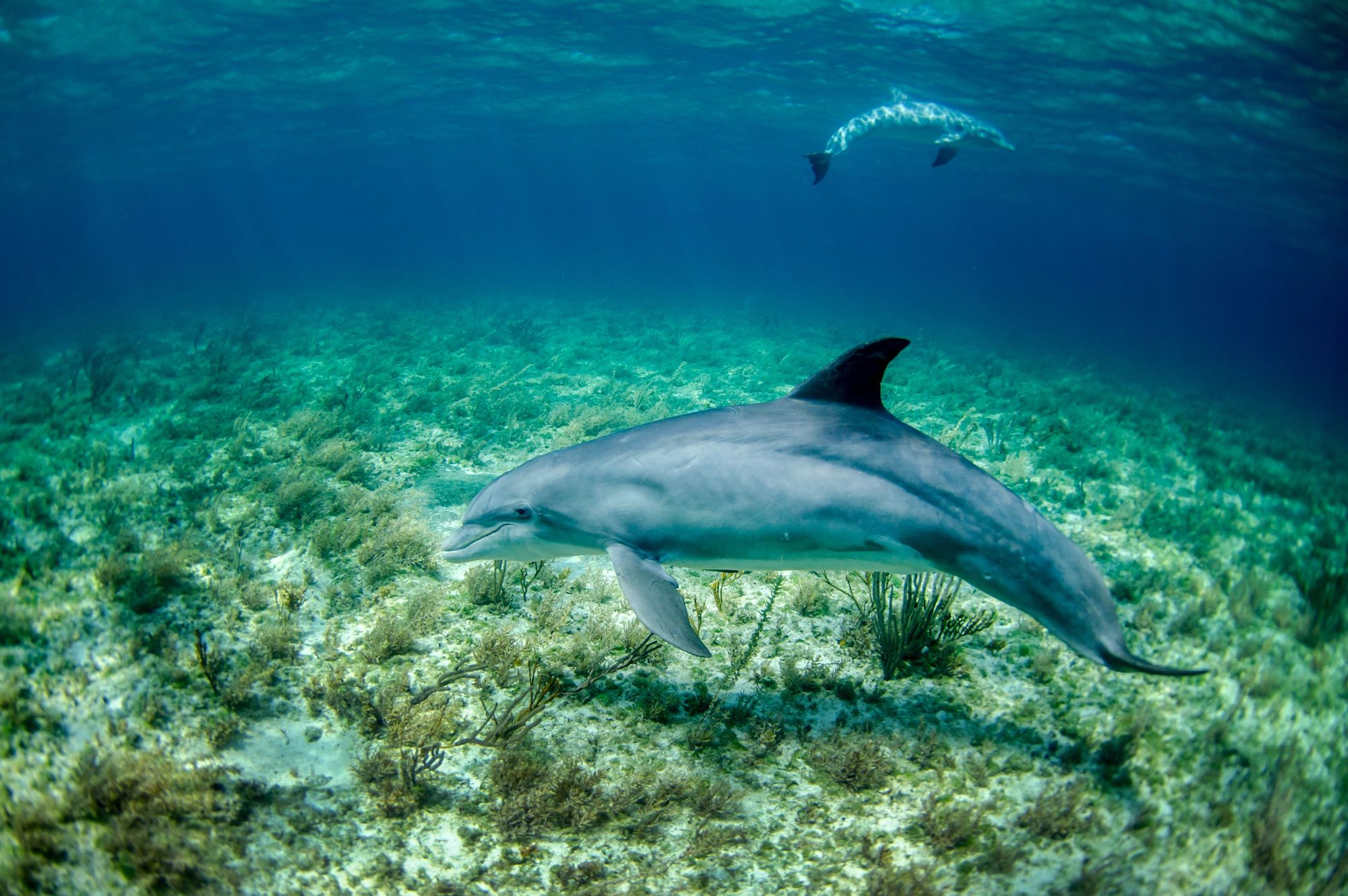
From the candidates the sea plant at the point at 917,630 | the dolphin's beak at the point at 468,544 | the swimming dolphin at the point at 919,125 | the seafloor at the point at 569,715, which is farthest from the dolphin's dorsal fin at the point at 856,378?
the swimming dolphin at the point at 919,125

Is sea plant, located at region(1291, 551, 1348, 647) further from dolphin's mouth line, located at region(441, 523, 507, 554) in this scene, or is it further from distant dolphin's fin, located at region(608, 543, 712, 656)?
dolphin's mouth line, located at region(441, 523, 507, 554)

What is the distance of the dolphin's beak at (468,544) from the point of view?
4.20 metres

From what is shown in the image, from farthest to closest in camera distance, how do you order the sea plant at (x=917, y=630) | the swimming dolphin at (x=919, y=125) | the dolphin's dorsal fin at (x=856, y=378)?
the swimming dolphin at (x=919, y=125)
the sea plant at (x=917, y=630)
the dolphin's dorsal fin at (x=856, y=378)

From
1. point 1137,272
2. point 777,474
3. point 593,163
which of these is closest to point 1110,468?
point 777,474

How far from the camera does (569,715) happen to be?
4230 mm

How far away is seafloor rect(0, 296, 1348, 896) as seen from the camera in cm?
319

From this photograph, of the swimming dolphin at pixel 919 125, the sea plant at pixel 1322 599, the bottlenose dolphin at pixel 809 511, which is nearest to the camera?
the bottlenose dolphin at pixel 809 511

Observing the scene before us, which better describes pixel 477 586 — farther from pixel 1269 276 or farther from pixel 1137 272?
pixel 1137 272

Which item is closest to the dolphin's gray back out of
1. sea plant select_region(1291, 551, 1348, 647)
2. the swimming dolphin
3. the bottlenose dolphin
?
the bottlenose dolphin

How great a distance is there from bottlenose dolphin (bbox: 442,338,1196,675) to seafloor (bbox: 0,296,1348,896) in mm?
1065

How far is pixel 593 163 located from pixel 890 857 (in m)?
74.8

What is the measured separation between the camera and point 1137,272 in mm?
159250

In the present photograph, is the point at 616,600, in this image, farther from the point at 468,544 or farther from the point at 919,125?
the point at 919,125

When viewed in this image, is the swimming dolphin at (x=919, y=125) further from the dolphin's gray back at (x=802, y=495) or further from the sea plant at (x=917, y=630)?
the dolphin's gray back at (x=802, y=495)
